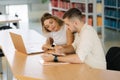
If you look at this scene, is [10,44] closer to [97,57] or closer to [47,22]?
[47,22]

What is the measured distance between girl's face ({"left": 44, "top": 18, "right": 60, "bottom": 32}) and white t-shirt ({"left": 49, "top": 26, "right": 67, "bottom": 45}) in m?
0.08

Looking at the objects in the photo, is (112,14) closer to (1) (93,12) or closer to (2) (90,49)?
(1) (93,12)

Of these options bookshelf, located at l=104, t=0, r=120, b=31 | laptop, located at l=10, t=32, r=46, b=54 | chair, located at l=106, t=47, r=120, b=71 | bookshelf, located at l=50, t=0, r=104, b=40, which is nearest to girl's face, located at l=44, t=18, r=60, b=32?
laptop, located at l=10, t=32, r=46, b=54

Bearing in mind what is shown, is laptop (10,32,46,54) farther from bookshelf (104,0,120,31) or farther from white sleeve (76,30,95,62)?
bookshelf (104,0,120,31)

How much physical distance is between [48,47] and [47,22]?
0.86 ft

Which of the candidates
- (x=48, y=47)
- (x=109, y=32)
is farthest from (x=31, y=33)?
(x=109, y=32)

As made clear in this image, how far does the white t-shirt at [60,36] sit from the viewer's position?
296cm

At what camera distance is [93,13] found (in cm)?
671

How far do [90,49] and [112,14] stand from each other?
6.56 meters

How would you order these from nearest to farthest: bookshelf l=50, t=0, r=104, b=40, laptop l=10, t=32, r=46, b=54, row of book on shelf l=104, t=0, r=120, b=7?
laptop l=10, t=32, r=46, b=54 < bookshelf l=50, t=0, r=104, b=40 < row of book on shelf l=104, t=0, r=120, b=7

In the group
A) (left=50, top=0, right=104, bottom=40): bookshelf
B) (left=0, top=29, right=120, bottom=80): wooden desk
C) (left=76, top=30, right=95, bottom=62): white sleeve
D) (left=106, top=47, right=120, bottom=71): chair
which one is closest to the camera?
(left=0, top=29, right=120, bottom=80): wooden desk

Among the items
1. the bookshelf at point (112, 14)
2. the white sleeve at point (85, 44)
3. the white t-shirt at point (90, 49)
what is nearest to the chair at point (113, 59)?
the white t-shirt at point (90, 49)

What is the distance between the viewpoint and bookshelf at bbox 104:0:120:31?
8312 mm

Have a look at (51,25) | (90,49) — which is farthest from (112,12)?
(90,49)
